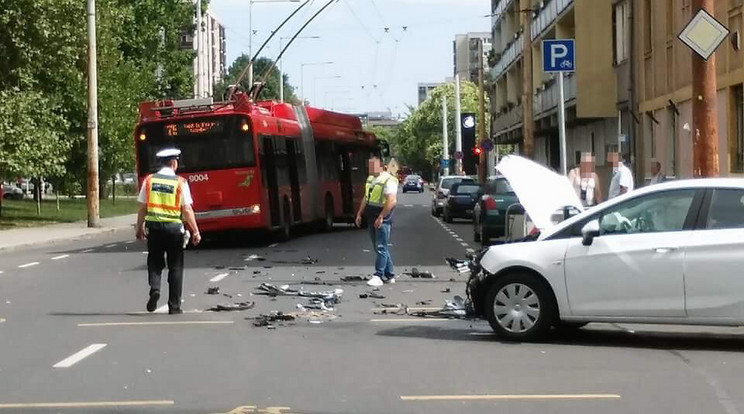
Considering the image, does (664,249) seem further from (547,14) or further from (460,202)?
(547,14)

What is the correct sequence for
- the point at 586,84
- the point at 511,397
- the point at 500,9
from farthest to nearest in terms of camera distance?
the point at 500,9, the point at 586,84, the point at 511,397

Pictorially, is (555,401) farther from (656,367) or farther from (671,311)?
(671,311)

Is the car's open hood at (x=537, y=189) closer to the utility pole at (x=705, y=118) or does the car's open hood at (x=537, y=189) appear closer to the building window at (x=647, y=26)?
the utility pole at (x=705, y=118)

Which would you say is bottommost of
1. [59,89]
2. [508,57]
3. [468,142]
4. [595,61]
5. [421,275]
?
[421,275]

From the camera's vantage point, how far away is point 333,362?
980cm

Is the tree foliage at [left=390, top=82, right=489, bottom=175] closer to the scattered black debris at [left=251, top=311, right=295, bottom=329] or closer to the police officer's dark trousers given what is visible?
the police officer's dark trousers

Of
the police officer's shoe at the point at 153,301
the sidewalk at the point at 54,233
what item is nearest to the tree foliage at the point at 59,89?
the sidewalk at the point at 54,233

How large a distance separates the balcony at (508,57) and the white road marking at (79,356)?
156ft

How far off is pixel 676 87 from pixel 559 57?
33.8 ft

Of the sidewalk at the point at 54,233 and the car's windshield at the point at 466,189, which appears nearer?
the sidewalk at the point at 54,233

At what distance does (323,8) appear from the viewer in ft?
100.0

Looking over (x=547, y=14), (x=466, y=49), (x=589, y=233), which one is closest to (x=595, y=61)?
(x=547, y=14)

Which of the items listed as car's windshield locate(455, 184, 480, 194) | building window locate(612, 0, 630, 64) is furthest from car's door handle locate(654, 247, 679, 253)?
car's windshield locate(455, 184, 480, 194)

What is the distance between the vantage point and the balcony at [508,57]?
58391 mm
